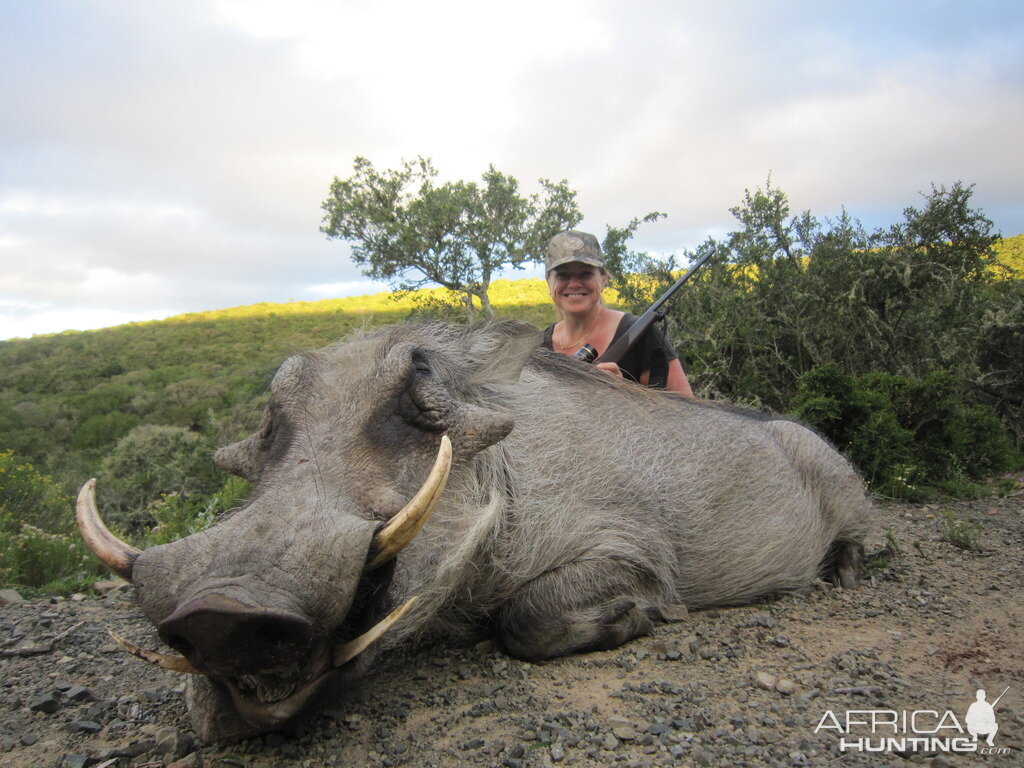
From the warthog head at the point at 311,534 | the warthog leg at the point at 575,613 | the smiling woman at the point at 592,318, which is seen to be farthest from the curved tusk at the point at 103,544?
the smiling woman at the point at 592,318

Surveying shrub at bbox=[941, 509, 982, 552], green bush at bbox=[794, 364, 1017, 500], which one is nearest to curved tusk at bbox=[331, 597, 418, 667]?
shrub at bbox=[941, 509, 982, 552]

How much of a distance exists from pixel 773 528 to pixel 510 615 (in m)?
1.48

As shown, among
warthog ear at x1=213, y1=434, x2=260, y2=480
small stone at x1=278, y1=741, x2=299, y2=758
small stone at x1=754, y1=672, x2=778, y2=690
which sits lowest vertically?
small stone at x1=754, y1=672, x2=778, y2=690

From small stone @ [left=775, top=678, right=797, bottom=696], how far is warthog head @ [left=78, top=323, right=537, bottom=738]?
3.89 feet

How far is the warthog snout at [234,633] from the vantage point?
4.93ft

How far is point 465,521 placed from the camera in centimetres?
241

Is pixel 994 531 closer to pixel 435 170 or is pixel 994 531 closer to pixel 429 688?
pixel 429 688

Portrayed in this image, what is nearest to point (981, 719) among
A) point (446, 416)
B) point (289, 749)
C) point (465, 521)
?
point (465, 521)

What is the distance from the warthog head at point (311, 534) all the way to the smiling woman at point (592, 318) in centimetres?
201

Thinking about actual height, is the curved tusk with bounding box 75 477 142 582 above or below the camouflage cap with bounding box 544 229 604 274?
below

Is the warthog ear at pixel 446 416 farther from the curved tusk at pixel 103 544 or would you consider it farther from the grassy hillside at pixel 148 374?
the curved tusk at pixel 103 544

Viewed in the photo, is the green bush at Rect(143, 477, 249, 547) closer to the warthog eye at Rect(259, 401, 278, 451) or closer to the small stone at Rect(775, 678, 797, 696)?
the warthog eye at Rect(259, 401, 278, 451)

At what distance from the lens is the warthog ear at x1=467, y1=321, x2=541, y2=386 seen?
2977 mm
